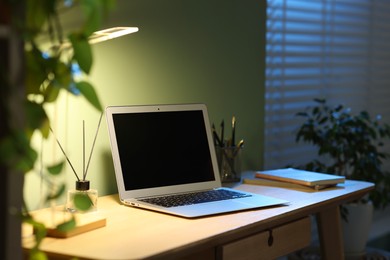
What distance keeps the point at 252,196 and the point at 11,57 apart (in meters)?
0.98

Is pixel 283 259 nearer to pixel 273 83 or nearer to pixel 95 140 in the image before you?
pixel 273 83

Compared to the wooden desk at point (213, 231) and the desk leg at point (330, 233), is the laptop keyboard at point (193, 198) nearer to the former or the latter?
the wooden desk at point (213, 231)

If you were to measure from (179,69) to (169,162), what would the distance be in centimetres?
38

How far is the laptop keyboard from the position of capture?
5.69 ft

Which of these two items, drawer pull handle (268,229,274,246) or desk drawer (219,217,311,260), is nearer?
desk drawer (219,217,311,260)

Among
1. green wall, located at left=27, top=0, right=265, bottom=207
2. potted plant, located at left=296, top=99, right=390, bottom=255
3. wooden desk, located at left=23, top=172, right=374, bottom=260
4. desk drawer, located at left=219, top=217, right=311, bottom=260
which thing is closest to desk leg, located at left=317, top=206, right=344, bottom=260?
wooden desk, located at left=23, top=172, right=374, bottom=260

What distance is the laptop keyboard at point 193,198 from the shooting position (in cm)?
173

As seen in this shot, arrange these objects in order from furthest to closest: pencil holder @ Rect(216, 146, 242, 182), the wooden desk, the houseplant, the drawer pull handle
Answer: pencil holder @ Rect(216, 146, 242, 182)
the drawer pull handle
the wooden desk
the houseplant

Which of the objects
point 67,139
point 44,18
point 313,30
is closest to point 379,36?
point 313,30

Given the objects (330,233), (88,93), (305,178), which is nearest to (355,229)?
(330,233)

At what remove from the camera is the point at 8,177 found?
1.04 metres

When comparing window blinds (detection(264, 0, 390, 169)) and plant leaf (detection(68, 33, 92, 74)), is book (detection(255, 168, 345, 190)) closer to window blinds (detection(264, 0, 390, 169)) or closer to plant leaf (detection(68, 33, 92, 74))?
window blinds (detection(264, 0, 390, 169))

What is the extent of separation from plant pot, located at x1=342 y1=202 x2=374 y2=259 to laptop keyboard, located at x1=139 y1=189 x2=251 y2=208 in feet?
3.34

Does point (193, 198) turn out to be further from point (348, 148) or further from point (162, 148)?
point (348, 148)
